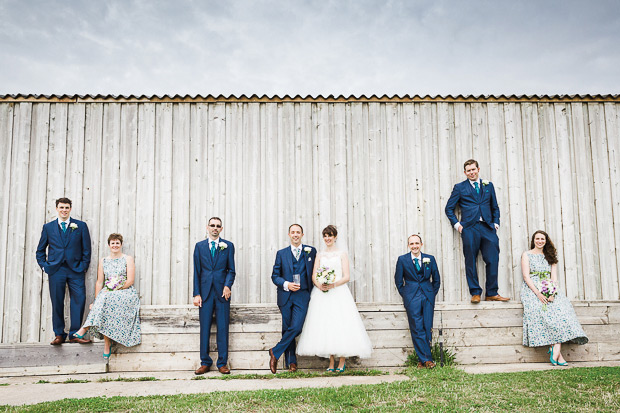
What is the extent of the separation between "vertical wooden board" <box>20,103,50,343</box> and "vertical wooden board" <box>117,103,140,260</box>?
908 millimetres

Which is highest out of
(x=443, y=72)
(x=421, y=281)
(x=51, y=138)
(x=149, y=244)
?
(x=443, y=72)

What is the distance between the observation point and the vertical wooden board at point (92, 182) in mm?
6989

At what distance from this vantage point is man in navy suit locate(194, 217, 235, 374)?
6.15 metres

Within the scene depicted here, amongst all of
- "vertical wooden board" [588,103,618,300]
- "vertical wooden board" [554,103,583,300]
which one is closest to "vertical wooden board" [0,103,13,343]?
"vertical wooden board" [554,103,583,300]

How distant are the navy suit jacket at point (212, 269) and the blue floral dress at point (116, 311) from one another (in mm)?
934

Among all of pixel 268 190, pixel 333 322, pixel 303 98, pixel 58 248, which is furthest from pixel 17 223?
pixel 333 322

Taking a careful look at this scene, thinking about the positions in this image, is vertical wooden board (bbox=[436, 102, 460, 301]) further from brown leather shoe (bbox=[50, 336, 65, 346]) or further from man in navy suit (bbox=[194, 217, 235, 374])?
brown leather shoe (bbox=[50, 336, 65, 346])

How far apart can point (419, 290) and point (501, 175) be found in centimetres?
242

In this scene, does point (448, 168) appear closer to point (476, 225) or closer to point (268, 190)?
point (476, 225)

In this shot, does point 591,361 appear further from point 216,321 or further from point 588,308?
point 216,321

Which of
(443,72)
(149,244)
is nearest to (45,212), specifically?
(149,244)

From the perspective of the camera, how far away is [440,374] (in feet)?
18.3

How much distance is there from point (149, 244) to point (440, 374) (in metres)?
4.42

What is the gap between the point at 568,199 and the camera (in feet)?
24.3
